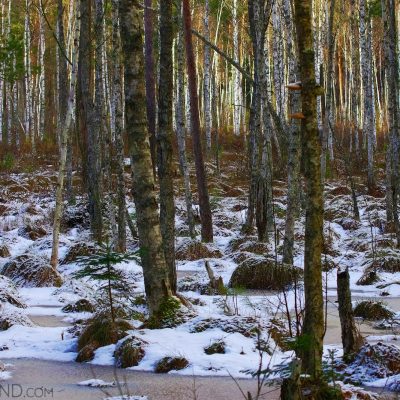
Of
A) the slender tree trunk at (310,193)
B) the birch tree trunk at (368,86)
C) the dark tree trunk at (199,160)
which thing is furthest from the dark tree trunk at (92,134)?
the slender tree trunk at (310,193)

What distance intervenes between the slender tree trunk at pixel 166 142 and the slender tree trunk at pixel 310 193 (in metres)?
3.04

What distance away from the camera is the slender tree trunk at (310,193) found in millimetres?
4352

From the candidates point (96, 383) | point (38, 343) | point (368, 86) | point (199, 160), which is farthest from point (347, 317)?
point (368, 86)

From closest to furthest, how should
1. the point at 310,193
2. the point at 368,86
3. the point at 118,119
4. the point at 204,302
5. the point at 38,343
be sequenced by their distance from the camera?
the point at 310,193 → the point at 38,343 → the point at 204,302 → the point at 118,119 → the point at 368,86

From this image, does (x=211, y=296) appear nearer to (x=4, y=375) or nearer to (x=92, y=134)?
(x=4, y=375)

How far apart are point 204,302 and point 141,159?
96.3 inches

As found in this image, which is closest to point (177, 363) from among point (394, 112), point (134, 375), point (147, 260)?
point (134, 375)

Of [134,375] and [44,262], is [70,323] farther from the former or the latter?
[44,262]

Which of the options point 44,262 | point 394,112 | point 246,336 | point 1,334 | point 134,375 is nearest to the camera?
point 134,375

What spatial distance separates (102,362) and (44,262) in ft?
15.3

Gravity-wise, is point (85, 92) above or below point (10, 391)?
above

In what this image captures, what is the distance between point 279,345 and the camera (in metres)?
5.85

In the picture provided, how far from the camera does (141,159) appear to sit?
6.29 m

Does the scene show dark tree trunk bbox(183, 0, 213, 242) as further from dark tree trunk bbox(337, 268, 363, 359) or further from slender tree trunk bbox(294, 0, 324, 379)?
slender tree trunk bbox(294, 0, 324, 379)
